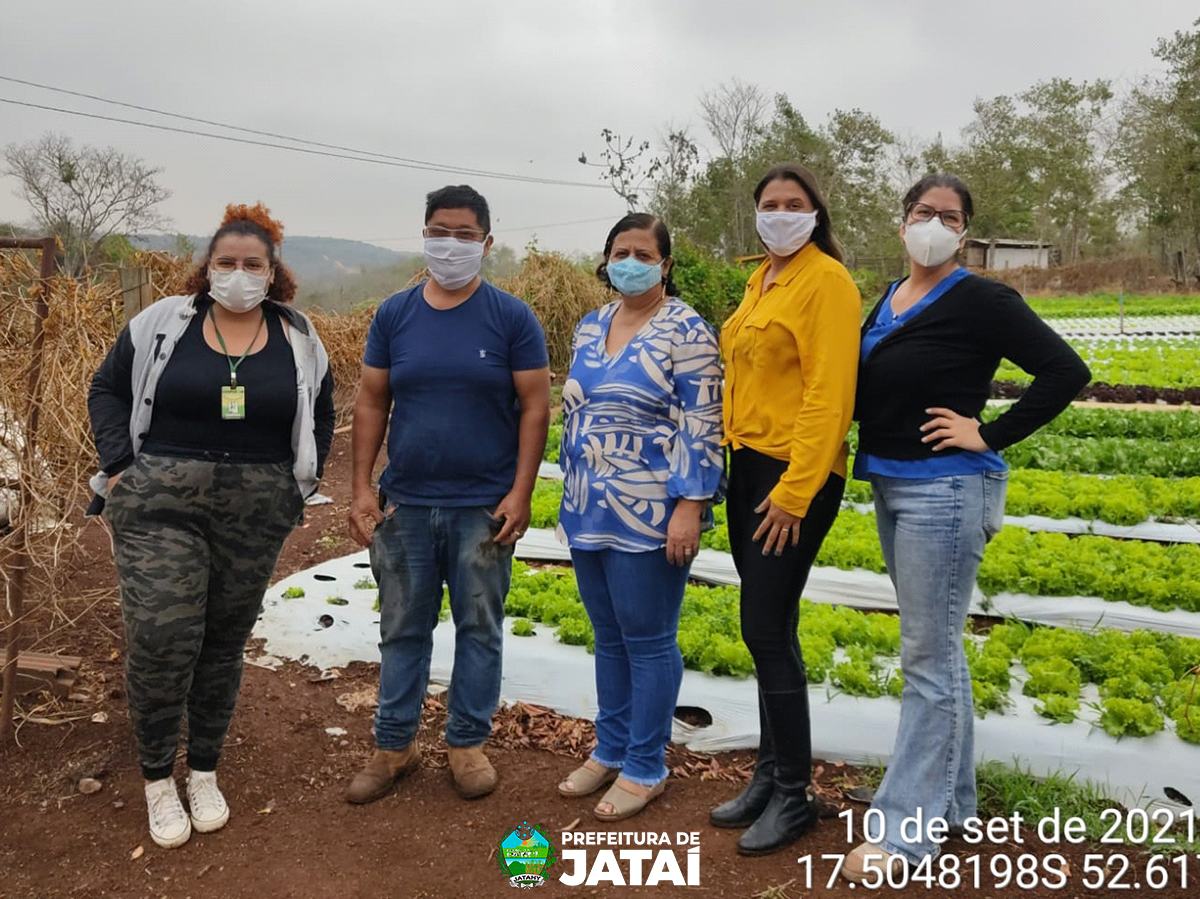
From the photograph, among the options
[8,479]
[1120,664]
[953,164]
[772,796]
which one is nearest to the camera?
[772,796]

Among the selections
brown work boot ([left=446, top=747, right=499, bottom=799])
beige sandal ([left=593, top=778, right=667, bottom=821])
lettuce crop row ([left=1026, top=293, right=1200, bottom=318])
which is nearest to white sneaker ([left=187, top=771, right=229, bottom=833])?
brown work boot ([left=446, top=747, right=499, bottom=799])

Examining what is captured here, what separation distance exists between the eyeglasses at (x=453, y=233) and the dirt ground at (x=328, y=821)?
208 cm

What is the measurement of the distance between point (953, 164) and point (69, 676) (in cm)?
4251

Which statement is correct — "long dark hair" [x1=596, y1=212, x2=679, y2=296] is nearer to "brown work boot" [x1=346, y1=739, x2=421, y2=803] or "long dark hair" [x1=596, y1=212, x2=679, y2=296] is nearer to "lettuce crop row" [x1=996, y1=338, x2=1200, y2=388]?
"brown work boot" [x1=346, y1=739, x2=421, y2=803]

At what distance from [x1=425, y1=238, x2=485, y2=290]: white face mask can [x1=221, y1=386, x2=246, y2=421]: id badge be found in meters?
0.78

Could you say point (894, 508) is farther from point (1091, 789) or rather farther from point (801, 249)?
point (1091, 789)

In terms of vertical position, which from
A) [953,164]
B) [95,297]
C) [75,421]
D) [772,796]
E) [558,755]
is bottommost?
[558,755]

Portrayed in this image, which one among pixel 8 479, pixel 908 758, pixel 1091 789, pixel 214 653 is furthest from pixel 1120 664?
pixel 8 479

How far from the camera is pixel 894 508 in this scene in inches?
111

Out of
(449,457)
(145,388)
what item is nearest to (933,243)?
(449,457)

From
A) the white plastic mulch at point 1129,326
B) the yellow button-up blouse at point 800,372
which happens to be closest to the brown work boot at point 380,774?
the yellow button-up blouse at point 800,372

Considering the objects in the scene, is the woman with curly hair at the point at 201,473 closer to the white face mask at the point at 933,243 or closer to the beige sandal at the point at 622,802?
the beige sandal at the point at 622,802

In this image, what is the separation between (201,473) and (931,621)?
2367mm

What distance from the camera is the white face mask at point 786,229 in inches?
112
